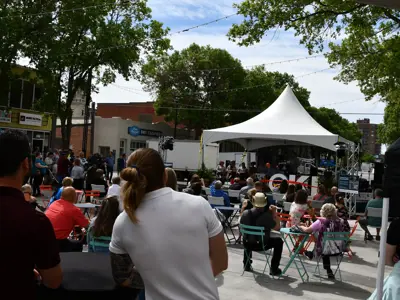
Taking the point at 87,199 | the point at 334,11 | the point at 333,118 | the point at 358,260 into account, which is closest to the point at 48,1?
the point at 87,199

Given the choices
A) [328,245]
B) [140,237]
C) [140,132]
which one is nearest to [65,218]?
[140,237]

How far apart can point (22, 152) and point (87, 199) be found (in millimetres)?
12309

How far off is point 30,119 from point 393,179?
3130cm

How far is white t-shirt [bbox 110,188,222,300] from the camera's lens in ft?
6.76

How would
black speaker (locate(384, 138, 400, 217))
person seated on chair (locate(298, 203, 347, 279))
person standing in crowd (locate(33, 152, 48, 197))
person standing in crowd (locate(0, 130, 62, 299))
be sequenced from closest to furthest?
person standing in crowd (locate(0, 130, 62, 299))
black speaker (locate(384, 138, 400, 217))
person seated on chair (locate(298, 203, 347, 279))
person standing in crowd (locate(33, 152, 48, 197))

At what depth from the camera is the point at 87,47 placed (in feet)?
85.9

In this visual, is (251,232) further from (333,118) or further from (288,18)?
(333,118)

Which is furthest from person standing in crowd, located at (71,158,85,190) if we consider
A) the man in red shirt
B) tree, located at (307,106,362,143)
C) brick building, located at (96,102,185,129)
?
brick building, located at (96,102,185,129)

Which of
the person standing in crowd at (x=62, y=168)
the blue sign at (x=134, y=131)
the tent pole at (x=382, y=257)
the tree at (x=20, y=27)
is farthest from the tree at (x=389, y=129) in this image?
the tent pole at (x=382, y=257)

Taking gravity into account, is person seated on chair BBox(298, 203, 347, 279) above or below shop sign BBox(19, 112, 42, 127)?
below

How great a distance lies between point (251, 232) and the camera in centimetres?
695

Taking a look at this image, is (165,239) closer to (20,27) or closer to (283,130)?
(283,130)

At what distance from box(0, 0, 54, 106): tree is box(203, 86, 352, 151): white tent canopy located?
34.5 feet

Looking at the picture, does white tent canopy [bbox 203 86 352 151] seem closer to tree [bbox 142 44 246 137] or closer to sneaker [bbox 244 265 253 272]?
sneaker [bbox 244 265 253 272]
